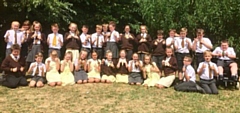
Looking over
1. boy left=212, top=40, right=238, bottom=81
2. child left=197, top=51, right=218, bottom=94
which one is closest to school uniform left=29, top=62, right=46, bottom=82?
child left=197, top=51, right=218, bottom=94

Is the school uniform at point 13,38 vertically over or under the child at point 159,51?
over

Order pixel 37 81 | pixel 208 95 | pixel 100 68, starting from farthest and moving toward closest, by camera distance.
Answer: pixel 100 68, pixel 37 81, pixel 208 95

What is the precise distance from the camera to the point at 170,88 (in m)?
9.33

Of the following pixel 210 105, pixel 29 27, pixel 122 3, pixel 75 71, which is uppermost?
pixel 122 3

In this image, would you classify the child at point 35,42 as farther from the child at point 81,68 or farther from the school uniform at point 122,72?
the school uniform at point 122,72

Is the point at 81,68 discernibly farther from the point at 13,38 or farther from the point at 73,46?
the point at 13,38

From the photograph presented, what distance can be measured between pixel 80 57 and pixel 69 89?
1.25 meters

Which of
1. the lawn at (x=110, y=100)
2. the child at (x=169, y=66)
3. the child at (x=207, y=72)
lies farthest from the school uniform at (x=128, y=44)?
the child at (x=207, y=72)

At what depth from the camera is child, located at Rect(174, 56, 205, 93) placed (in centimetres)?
884

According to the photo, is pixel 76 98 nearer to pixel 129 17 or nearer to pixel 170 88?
pixel 170 88

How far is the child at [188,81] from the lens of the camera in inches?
348

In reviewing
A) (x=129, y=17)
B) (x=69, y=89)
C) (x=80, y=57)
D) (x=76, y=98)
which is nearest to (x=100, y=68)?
(x=80, y=57)

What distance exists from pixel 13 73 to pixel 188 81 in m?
4.51

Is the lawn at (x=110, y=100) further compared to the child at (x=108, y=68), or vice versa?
the child at (x=108, y=68)
